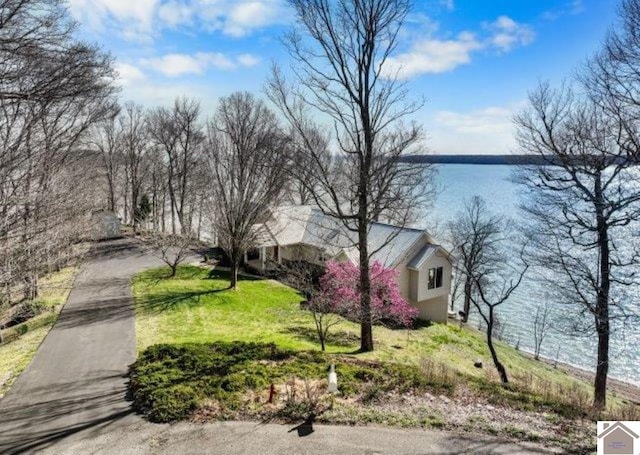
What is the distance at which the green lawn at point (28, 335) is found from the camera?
40.9ft

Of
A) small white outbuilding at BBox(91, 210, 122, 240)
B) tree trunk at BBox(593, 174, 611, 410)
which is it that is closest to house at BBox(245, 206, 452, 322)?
tree trunk at BBox(593, 174, 611, 410)

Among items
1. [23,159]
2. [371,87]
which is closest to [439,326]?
[371,87]

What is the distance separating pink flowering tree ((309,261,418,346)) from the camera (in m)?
18.9

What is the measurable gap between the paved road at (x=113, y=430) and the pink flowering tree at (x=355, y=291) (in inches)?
354

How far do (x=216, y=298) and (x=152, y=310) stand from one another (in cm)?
354

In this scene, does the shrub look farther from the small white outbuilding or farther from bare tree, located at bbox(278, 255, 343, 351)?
the small white outbuilding

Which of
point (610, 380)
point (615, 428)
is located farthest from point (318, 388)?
point (610, 380)

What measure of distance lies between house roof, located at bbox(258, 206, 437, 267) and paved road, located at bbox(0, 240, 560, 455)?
1263cm

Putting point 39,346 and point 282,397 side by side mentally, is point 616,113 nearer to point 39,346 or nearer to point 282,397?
point 282,397

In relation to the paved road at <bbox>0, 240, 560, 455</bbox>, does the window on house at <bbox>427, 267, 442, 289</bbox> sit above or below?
above

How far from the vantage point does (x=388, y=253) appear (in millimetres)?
24734

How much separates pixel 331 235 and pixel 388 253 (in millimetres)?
4682

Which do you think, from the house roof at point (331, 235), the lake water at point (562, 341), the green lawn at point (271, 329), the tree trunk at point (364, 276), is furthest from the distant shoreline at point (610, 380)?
the tree trunk at point (364, 276)

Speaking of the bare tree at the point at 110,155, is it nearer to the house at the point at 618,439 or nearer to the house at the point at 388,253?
the house at the point at 388,253
